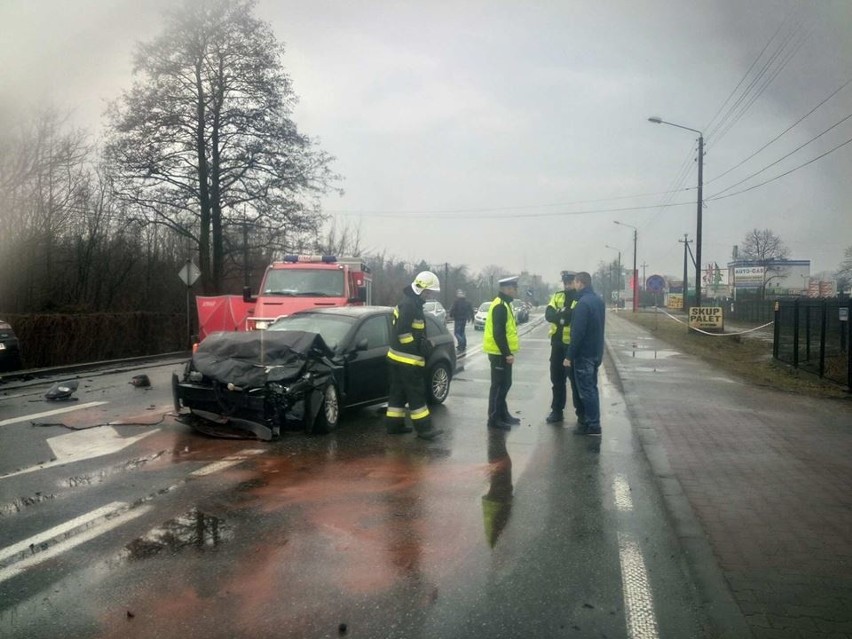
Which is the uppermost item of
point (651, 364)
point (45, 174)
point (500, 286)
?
point (45, 174)

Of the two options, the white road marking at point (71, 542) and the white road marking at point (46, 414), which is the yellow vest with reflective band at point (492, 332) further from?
the white road marking at point (46, 414)

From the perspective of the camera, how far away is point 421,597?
13.1 feet

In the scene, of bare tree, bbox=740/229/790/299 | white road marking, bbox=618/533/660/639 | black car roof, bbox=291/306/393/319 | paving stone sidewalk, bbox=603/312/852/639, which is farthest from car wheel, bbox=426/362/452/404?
bare tree, bbox=740/229/790/299

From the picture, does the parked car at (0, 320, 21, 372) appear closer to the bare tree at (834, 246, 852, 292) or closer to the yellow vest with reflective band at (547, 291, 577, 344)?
the yellow vest with reflective band at (547, 291, 577, 344)

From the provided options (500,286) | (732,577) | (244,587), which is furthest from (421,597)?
(500,286)

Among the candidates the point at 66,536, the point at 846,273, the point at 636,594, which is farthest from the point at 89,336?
the point at 846,273

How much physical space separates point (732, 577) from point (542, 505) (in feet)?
5.71

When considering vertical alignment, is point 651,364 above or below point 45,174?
below

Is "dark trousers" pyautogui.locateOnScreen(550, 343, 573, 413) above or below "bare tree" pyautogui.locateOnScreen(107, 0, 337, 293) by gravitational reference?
below

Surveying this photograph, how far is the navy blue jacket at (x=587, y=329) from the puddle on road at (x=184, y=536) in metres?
4.88

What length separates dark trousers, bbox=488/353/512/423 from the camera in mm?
9031

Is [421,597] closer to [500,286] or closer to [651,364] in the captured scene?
[500,286]

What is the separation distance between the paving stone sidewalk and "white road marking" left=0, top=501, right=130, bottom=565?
4.15 metres

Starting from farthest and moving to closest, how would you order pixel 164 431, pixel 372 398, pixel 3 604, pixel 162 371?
pixel 162 371 → pixel 372 398 → pixel 164 431 → pixel 3 604
